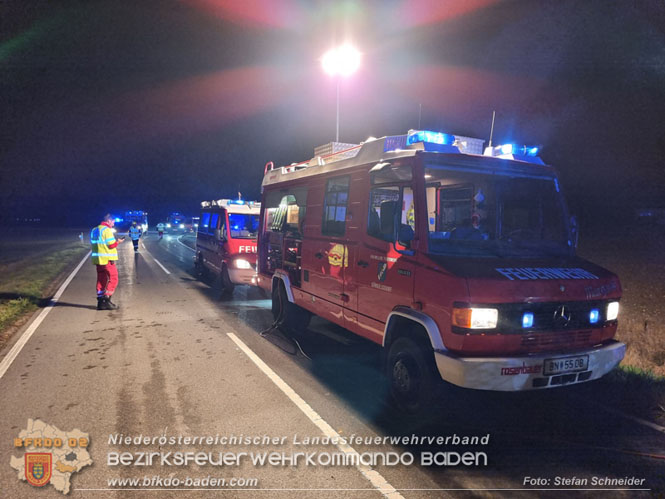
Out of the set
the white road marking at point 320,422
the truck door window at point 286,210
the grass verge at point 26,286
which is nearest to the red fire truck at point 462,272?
the white road marking at point 320,422

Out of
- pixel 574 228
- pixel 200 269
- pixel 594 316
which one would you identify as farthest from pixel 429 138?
pixel 200 269

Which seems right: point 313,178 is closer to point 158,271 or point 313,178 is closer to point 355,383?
point 355,383

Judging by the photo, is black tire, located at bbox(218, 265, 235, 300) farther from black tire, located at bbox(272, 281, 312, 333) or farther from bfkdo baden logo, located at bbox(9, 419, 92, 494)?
bfkdo baden logo, located at bbox(9, 419, 92, 494)

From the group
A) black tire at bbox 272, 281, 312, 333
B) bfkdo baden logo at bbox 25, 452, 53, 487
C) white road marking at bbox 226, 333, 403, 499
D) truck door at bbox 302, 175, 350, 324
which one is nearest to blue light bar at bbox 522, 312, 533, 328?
white road marking at bbox 226, 333, 403, 499

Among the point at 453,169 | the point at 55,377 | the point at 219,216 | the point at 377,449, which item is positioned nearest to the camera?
the point at 377,449

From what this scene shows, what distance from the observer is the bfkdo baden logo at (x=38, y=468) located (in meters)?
3.21

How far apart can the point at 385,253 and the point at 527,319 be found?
1606 millimetres

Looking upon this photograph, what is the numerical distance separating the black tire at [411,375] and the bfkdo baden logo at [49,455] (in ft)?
9.81

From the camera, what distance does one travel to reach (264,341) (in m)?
6.83

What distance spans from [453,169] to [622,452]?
3.11 metres

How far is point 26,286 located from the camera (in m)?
11.3

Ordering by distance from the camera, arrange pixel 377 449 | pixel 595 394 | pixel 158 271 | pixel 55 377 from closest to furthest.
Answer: pixel 377 449 → pixel 595 394 → pixel 55 377 → pixel 158 271

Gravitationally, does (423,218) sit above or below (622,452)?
above

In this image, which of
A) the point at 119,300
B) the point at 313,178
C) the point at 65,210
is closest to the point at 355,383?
the point at 313,178
